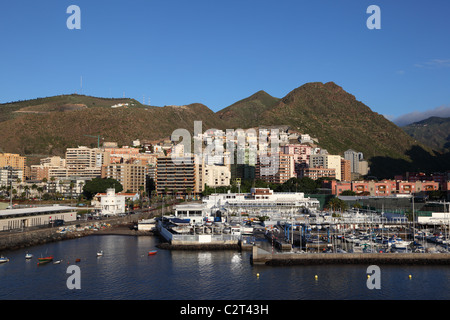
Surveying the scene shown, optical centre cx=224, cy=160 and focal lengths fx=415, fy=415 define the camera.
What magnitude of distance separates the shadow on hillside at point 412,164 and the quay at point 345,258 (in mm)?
109396

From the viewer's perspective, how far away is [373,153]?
164375mm

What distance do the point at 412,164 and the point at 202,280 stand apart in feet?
506

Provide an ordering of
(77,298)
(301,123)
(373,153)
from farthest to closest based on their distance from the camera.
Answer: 1. (301,123)
2. (373,153)
3. (77,298)

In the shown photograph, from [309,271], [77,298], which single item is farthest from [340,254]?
[77,298]

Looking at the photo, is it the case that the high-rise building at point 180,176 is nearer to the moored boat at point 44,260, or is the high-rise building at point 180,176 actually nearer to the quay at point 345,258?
the moored boat at point 44,260

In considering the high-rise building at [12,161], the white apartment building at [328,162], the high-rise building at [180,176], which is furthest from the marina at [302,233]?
the high-rise building at [12,161]

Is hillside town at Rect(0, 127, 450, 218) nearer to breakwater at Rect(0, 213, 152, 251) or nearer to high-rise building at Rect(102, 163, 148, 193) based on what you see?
high-rise building at Rect(102, 163, 148, 193)

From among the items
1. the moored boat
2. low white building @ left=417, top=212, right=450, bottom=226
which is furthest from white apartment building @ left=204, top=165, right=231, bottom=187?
the moored boat

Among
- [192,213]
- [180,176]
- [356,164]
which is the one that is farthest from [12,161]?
[356,164]

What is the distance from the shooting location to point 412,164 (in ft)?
531

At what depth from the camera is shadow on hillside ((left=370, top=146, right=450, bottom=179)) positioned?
145 meters

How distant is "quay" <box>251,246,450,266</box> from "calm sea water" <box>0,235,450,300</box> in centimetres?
85
